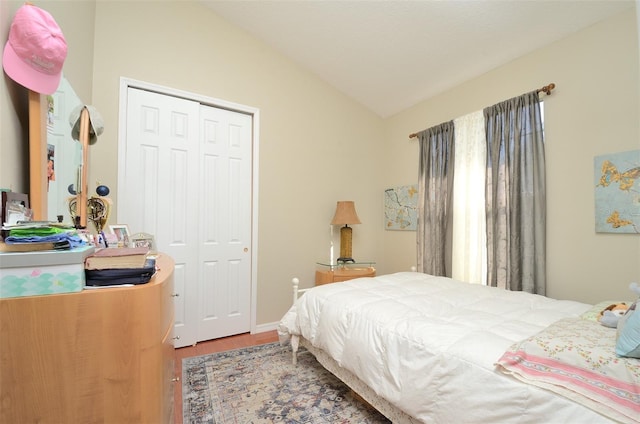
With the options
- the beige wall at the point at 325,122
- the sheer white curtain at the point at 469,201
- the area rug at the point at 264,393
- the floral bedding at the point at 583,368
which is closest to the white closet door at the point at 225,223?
the beige wall at the point at 325,122

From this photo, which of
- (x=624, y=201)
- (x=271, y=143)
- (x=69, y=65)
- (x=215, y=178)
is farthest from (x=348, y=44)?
(x=624, y=201)

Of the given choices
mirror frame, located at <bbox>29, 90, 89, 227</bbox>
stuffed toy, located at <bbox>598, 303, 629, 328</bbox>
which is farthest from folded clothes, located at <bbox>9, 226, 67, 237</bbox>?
stuffed toy, located at <bbox>598, 303, 629, 328</bbox>

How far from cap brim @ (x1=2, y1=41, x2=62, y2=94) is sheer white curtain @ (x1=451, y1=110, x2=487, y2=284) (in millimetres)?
3156

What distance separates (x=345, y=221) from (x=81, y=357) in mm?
2707

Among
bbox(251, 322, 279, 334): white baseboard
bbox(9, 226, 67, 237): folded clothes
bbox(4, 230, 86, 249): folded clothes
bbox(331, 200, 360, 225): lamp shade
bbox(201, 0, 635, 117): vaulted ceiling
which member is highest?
bbox(201, 0, 635, 117): vaulted ceiling

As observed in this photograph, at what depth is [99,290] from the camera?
755 mm

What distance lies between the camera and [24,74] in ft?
3.14

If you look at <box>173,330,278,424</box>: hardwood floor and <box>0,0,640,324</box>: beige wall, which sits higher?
<box>0,0,640,324</box>: beige wall

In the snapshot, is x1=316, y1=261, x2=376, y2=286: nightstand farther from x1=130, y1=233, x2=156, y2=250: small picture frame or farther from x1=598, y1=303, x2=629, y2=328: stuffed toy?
x1=598, y1=303, x2=629, y2=328: stuffed toy

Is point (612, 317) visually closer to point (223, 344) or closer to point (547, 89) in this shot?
point (547, 89)

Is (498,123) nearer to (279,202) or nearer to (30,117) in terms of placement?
(279,202)

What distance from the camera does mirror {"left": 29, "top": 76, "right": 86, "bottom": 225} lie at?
3.34 feet

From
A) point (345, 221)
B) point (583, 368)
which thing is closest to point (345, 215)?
point (345, 221)

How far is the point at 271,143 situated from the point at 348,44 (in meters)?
1.31
